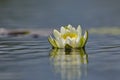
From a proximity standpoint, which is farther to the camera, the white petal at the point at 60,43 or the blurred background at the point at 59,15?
the blurred background at the point at 59,15

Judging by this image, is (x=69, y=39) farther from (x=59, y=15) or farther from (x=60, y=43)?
(x=59, y=15)

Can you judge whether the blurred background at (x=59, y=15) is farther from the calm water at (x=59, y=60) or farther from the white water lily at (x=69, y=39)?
the white water lily at (x=69, y=39)

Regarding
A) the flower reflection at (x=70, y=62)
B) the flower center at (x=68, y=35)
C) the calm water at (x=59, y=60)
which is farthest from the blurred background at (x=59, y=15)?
the flower reflection at (x=70, y=62)

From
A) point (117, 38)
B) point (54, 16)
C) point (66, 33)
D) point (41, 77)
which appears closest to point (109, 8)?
point (54, 16)

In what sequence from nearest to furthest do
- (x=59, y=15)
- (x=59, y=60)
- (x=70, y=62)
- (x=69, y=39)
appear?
(x=70, y=62)
(x=59, y=60)
(x=69, y=39)
(x=59, y=15)

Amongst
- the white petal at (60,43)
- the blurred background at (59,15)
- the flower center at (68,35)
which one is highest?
the blurred background at (59,15)

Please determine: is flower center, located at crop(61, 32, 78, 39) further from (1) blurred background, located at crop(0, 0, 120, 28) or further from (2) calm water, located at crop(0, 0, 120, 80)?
(1) blurred background, located at crop(0, 0, 120, 28)

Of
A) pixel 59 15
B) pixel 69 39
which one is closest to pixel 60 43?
pixel 69 39
